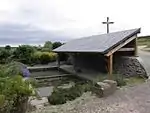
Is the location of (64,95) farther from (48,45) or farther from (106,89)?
(48,45)

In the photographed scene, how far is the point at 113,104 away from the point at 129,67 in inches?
257

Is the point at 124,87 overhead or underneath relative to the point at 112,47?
underneath

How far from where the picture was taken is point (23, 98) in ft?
23.7

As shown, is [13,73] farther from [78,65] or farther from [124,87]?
[78,65]

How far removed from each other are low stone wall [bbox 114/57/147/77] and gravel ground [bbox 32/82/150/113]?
3631 millimetres

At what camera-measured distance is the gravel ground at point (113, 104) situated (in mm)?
Result: 7840

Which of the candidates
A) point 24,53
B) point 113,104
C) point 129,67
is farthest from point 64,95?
point 24,53

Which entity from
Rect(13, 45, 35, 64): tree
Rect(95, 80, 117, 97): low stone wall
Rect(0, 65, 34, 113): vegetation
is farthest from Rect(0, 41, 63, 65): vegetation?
Rect(0, 65, 34, 113): vegetation

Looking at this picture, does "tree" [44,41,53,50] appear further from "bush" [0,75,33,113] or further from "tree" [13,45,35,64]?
"bush" [0,75,33,113]

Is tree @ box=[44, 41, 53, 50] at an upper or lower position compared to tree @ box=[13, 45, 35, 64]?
upper

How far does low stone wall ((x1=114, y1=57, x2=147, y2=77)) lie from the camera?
559 inches

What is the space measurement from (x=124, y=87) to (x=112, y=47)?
281 cm

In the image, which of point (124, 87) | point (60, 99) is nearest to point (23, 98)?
point (60, 99)

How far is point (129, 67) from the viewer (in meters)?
14.7
